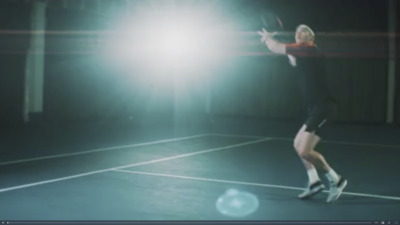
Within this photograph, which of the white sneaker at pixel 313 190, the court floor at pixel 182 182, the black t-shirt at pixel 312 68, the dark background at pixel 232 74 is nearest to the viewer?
the court floor at pixel 182 182

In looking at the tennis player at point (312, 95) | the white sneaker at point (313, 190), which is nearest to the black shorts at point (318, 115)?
the tennis player at point (312, 95)

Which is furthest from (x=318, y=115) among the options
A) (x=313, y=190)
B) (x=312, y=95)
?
(x=313, y=190)

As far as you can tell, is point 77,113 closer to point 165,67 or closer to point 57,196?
point 165,67

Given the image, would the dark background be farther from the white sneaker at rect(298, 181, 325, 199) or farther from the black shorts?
the black shorts

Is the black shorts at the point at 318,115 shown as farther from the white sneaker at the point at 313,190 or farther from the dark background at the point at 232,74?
the dark background at the point at 232,74

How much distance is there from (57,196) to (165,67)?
46.9ft

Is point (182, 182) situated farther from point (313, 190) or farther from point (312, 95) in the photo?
point (312, 95)

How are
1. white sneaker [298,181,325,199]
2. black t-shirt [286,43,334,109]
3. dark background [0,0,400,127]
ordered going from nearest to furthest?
black t-shirt [286,43,334,109] < white sneaker [298,181,325,199] < dark background [0,0,400,127]

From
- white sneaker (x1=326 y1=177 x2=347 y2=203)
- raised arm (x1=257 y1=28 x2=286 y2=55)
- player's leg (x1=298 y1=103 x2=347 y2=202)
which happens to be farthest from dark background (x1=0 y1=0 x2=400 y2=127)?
white sneaker (x1=326 y1=177 x2=347 y2=203)

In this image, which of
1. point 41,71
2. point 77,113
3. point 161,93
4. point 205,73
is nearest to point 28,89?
point 41,71

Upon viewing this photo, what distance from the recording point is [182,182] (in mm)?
7602

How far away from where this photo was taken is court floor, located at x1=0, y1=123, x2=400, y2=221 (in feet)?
19.0

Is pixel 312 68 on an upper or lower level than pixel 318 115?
upper

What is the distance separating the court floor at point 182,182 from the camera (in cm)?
580
